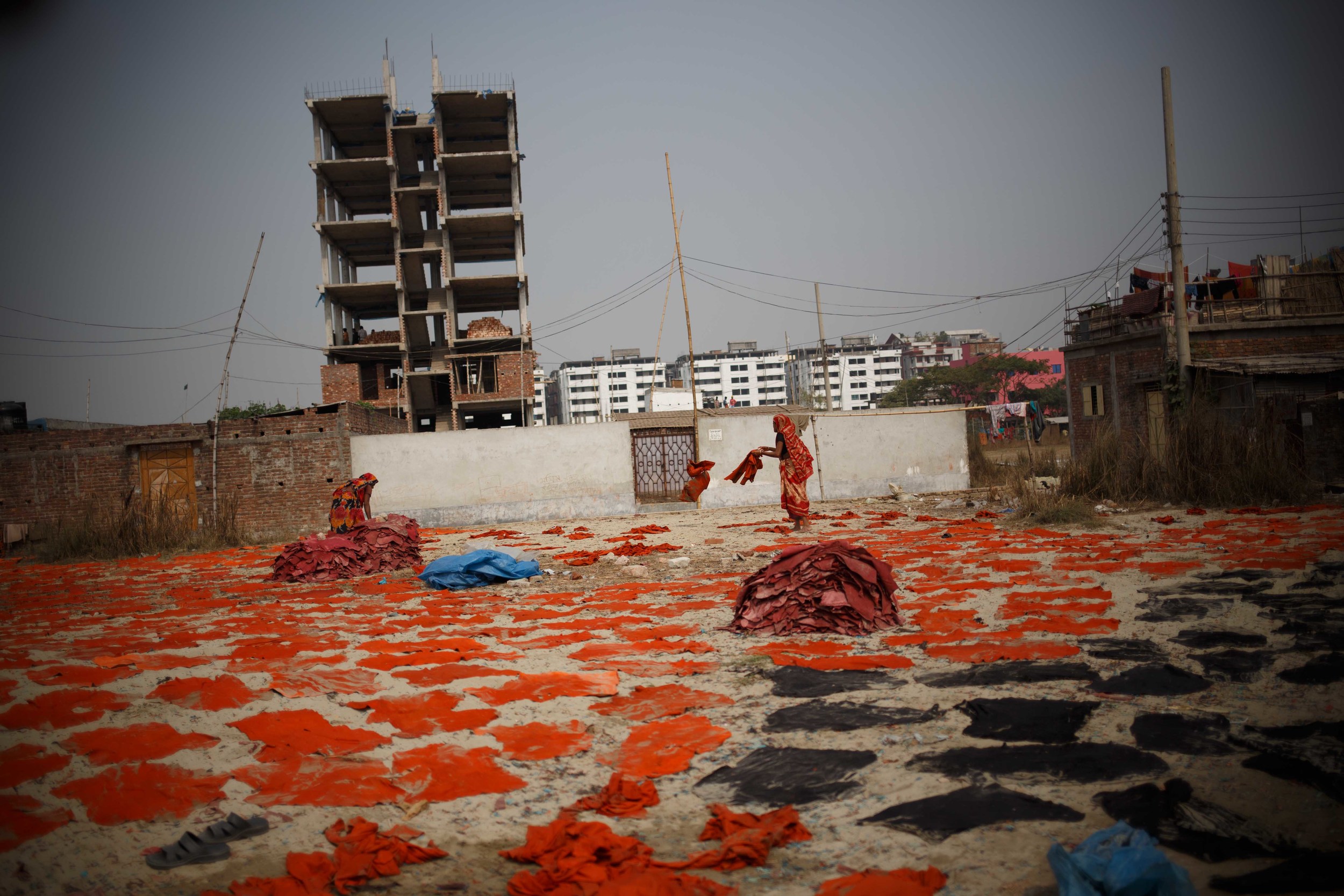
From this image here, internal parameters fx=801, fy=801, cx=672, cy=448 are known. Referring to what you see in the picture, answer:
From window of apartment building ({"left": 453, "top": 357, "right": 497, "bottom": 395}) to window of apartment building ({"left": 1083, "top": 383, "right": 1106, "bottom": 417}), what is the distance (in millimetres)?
23158

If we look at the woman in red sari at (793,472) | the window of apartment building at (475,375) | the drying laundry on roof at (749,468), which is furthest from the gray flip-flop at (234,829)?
the window of apartment building at (475,375)

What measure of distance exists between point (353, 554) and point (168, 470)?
9783 millimetres

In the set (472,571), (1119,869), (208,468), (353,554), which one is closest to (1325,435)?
(472,571)

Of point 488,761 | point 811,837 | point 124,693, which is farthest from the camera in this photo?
point 124,693

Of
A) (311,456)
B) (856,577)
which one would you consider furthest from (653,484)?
(856,577)

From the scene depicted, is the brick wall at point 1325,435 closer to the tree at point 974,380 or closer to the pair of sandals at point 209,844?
the pair of sandals at point 209,844

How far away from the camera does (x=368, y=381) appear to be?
37875 millimetres

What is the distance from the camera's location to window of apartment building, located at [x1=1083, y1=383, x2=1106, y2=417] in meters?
23.1

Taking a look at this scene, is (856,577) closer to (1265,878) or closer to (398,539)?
(1265,878)

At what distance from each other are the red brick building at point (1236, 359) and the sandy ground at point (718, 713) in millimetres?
7668

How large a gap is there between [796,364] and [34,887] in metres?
104

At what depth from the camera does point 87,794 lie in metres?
2.93

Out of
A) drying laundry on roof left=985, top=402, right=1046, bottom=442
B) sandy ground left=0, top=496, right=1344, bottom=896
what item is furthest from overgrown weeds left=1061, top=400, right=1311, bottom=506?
drying laundry on roof left=985, top=402, right=1046, bottom=442

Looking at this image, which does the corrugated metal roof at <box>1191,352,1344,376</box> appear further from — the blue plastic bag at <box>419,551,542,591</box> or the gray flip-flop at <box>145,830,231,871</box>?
the gray flip-flop at <box>145,830,231,871</box>
